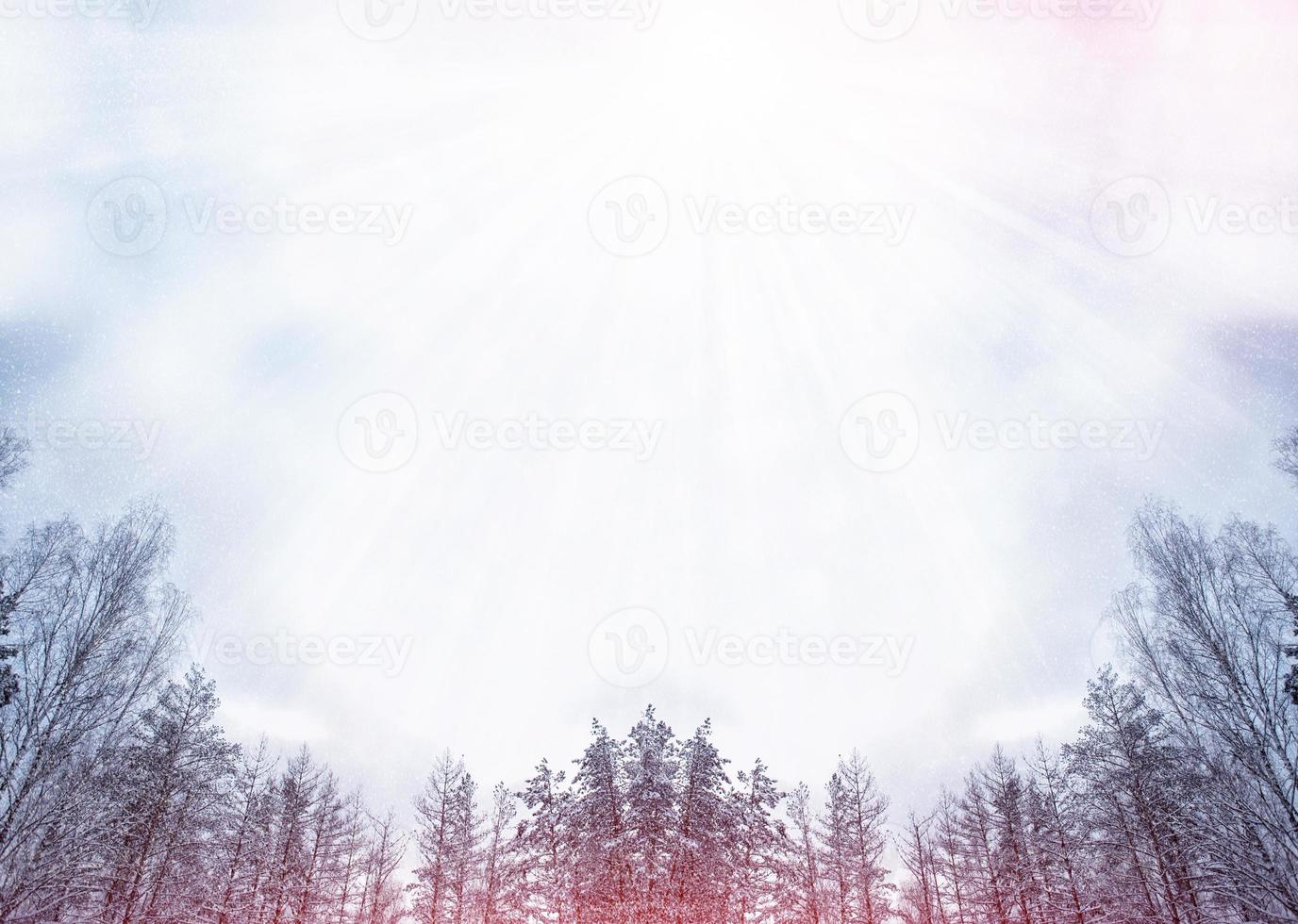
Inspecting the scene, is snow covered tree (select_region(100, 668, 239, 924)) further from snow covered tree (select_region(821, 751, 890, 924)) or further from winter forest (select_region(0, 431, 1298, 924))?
snow covered tree (select_region(821, 751, 890, 924))

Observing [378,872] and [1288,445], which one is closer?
[1288,445]

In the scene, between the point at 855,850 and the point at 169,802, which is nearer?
the point at 169,802

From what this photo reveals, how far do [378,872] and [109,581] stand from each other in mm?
32734

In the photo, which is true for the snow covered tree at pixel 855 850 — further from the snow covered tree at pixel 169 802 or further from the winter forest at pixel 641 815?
the snow covered tree at pixel 169 802

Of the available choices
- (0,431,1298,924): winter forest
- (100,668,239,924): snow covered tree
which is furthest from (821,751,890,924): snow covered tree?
(100,668,239,924): snow covered tree

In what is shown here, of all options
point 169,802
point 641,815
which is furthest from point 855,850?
point 169,802

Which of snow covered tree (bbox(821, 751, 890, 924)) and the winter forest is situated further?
snow covered tree (bbox(821, 751, 890, 924))

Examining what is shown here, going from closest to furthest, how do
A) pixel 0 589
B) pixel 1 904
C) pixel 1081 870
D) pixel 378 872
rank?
pixel 1 904
pixel 0 589
pixel 1081 870
pixel 378 872

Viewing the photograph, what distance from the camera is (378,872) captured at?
130 feet

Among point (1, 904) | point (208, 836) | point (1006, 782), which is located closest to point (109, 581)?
point (1, 904)

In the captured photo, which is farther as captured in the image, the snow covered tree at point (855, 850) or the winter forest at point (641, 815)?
the snow covered tree at point (855, 850)

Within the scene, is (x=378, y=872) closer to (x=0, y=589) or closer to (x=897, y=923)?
(x=897, y=923)

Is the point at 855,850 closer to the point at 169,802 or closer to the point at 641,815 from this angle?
the point at 641,815

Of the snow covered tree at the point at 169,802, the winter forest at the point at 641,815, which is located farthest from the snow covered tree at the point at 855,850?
the snow covered tree at the point at 169,802
